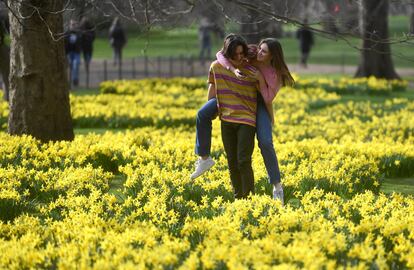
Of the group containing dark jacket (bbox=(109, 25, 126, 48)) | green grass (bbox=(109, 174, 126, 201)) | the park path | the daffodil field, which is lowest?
the park path

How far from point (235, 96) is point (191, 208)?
3.32 ft

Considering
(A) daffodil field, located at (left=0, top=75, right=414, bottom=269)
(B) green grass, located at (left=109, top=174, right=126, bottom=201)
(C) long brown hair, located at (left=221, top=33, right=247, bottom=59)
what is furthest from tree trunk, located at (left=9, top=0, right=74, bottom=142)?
(C) long brown hair, located at (left=221, top=33, right=247, bottom=59)

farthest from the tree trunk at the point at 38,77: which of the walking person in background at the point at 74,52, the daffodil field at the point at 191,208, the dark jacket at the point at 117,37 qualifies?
the dark jacket at the point at 117,37

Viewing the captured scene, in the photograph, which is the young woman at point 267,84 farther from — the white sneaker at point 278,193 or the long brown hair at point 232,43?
the long brown hair at point 232,43

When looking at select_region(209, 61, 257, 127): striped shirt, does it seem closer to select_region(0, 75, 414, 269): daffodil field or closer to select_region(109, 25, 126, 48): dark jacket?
select_region(0, 75, 414, 269): daffodil field

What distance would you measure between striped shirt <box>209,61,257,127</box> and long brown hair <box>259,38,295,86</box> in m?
0.23

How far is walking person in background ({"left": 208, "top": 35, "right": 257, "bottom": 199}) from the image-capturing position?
7473 millimetres

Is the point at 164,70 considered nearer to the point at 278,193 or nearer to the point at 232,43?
the point at 278,193

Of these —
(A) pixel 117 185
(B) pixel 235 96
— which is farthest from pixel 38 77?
(B) pixel 235 96

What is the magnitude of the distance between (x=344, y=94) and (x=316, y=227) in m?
15.1

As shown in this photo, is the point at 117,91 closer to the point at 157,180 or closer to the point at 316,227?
the point at 157,180

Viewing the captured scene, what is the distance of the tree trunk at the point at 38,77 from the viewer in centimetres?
1031

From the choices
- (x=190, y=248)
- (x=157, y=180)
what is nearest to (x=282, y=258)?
(x=190, y=248)

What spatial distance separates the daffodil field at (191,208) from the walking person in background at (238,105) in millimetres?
380
